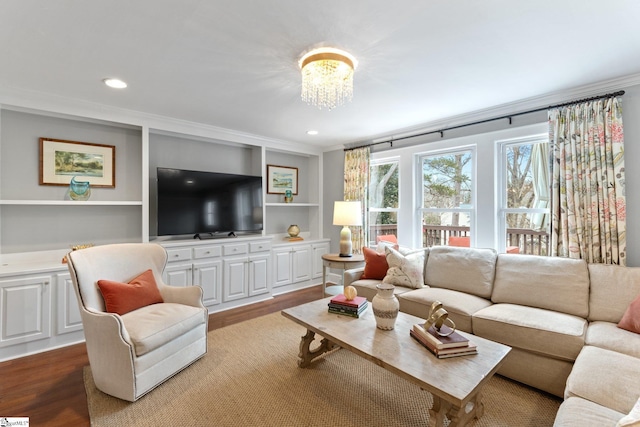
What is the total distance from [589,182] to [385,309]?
2182mm

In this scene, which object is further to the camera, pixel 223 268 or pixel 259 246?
pixel 259 246

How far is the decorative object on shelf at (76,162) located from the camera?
297 centimetres

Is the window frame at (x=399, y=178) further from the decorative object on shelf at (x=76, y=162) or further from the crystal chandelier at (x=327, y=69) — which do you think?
the decorative object on shelf at (x=76, y=162)

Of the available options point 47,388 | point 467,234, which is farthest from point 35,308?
point 467,234

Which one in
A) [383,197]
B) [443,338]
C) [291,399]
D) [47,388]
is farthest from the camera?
[383,197]

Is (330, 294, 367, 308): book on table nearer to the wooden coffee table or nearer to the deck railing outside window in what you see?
the wooden coffee table

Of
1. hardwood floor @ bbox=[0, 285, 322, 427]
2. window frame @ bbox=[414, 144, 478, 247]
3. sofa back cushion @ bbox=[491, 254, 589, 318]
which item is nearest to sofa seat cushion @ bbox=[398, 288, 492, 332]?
sofa back cushion @ bbox=[491, 254, 589, 318]

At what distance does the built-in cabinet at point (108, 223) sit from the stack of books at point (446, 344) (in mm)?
2752

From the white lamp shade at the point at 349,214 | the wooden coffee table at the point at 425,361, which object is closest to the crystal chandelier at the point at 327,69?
the wooden coffee table at the point at 425,361

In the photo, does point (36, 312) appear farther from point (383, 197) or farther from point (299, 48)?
point (383, 197)

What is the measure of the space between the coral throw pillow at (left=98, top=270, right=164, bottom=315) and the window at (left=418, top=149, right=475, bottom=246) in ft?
10.5

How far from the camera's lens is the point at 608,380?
4.72ft

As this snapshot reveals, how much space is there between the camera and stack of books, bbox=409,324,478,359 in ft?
5.32

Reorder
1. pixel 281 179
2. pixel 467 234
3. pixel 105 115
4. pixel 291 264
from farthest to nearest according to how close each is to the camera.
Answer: pixel 281 179 < pixel 291 264 < pixel 467 234 < pixel 105 115
